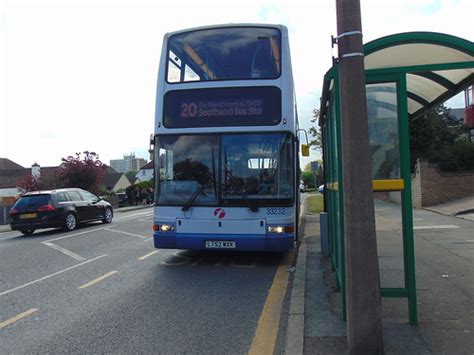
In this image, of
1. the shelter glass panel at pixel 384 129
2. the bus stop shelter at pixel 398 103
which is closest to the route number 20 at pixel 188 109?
the bus stop shelter at pixel 398 103

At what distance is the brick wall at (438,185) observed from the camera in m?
19.8

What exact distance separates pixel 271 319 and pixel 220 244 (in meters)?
3.07

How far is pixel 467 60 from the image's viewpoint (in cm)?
471

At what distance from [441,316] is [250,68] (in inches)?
208

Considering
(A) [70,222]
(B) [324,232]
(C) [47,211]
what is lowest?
(A) [70,222]

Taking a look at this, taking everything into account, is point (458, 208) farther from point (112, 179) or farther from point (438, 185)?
point (112, 179)

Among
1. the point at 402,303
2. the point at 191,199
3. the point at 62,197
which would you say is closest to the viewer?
the point at 402,303

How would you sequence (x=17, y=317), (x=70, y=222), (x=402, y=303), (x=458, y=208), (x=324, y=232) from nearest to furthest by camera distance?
(x=402, y=303) → (x=17, y=317) → (x=324, y=232) → (x=70, y=222) → (x=458, y=208)

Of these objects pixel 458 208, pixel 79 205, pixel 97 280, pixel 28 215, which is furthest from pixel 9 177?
pixel 97 280

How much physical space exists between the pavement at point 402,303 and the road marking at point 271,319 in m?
0.18

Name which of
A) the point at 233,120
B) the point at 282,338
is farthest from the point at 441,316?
the point at 233,120

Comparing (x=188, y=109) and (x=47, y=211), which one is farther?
(x=47, y=211)

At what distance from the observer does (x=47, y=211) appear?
1585 cm

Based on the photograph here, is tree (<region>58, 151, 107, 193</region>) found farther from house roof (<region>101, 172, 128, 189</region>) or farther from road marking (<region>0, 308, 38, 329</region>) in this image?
house roof (<region>101, 172, 128, 189</region>)
